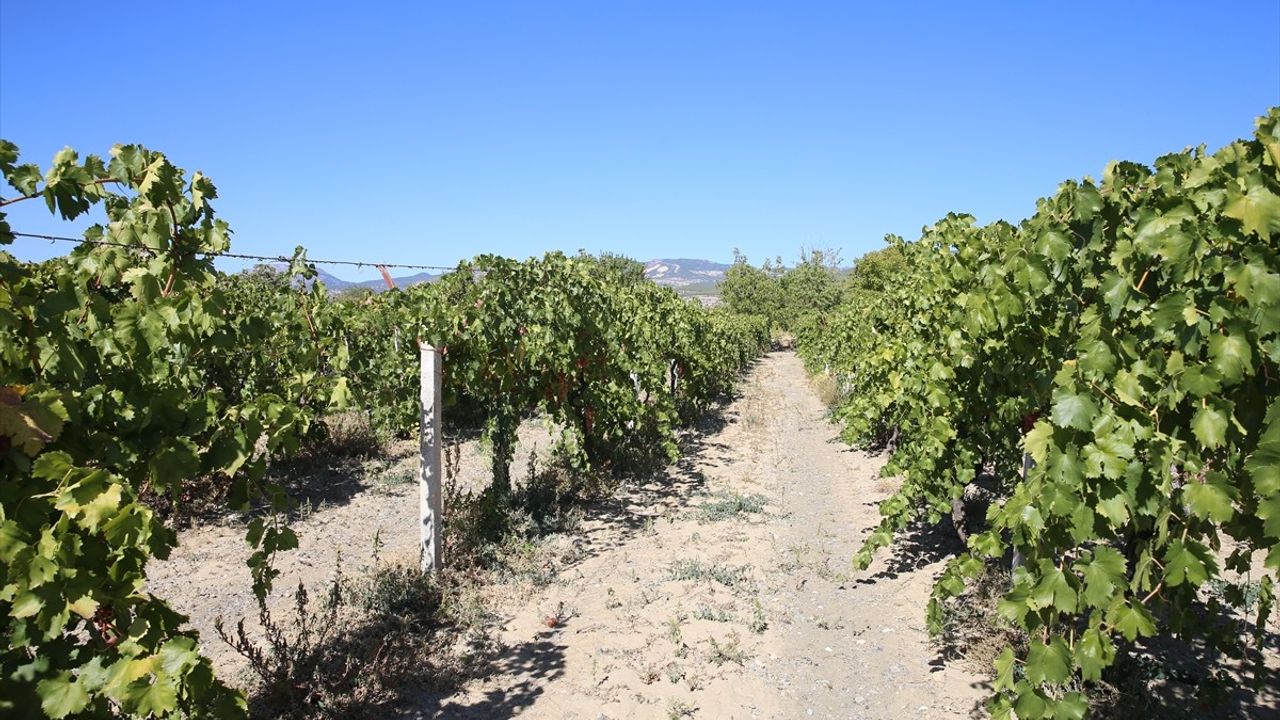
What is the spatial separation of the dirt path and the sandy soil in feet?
0.04

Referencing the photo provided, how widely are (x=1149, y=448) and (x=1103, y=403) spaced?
18 cm

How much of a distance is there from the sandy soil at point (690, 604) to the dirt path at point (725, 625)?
0.5 inches

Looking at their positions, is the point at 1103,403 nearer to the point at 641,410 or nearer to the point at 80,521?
the point at 80,521

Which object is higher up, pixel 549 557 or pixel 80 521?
pixel 80 521

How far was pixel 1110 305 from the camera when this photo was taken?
234 centimetres

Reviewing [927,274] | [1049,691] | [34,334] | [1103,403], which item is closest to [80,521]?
[34,334]

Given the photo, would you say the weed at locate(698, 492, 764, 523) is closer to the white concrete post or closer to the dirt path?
the dirt path

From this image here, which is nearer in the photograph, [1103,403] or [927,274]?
[1103,403]

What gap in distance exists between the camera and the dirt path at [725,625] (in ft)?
12.7

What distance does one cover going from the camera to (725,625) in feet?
15.5

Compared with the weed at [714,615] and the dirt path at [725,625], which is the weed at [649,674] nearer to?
the dirt path at [725,625]

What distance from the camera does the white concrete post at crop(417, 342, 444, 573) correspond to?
519cm

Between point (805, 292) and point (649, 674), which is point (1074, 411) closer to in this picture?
point (649, 674)

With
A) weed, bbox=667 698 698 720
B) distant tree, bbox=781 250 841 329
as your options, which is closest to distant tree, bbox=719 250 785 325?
distant tree, bbox=781 250 841 329
